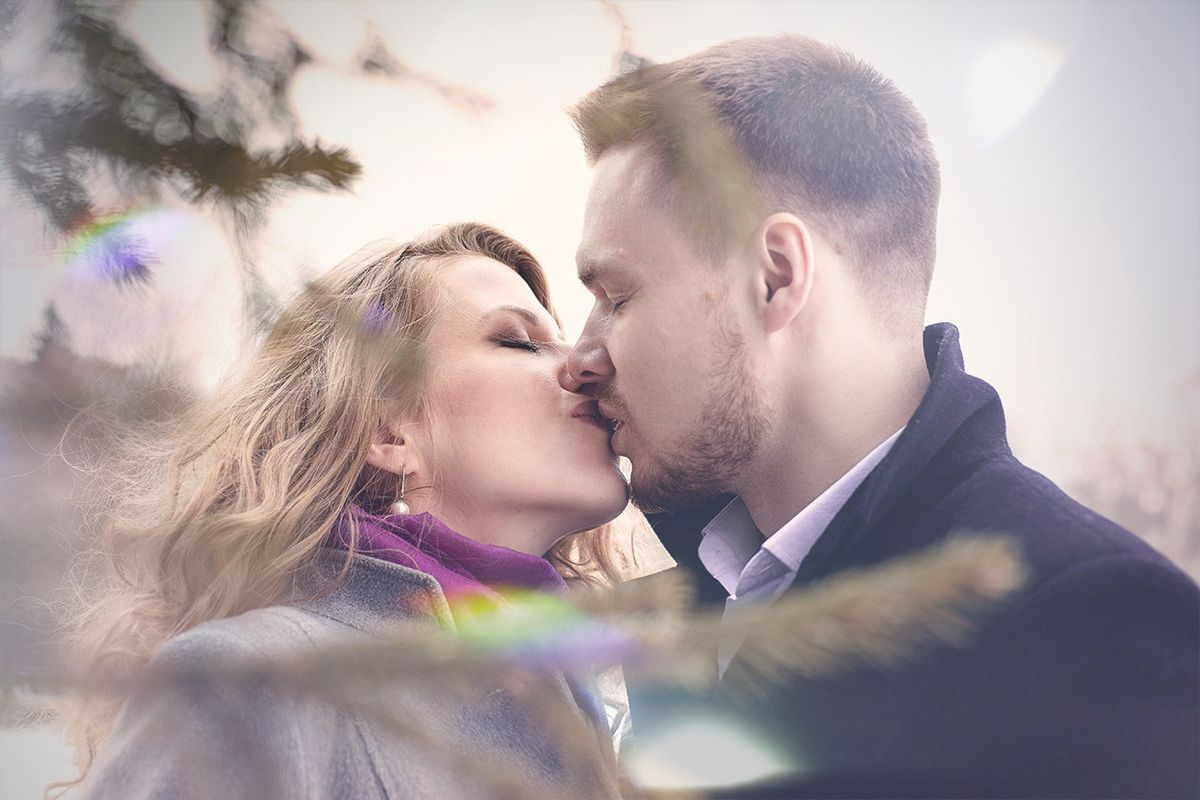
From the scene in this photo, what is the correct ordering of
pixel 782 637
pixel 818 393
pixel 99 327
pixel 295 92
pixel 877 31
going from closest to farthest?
pixel 782 637, pixel 295 92, pixel 99 327, pixel 818 393, pixel 877 31

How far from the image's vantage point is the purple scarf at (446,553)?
3.17 feet

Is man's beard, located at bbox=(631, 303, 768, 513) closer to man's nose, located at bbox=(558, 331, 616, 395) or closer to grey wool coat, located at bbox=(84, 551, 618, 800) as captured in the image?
man's nose, located at bbox=(558, 331, 616, 395)

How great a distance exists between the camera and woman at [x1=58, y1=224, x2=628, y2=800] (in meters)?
0.75

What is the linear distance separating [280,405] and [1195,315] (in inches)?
39.3

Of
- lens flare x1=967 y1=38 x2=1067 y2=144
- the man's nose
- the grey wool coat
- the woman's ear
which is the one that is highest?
lens flare x1=967 y1=38 x2=1067 y2=144

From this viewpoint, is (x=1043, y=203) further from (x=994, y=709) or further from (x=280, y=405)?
(x=280, y=405)

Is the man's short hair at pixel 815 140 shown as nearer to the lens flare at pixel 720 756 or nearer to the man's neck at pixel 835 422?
the man's neck at pixel 835 422

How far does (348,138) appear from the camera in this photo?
875 mm

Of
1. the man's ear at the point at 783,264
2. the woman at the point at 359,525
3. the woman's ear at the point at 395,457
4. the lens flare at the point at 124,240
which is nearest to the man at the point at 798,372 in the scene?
the man's ear at the point at 783,264

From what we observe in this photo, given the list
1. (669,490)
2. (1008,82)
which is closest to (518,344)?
(669,490)

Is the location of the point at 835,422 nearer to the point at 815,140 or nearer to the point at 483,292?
the point at 815,140

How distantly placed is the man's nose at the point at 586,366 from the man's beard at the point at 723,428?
0.42ft

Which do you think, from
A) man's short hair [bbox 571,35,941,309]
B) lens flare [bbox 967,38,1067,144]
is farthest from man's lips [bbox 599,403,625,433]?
lens flare [bbox 967,38,1067,144]

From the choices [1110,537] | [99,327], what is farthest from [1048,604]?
[99,327]
